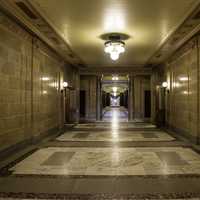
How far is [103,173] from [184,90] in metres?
5.21

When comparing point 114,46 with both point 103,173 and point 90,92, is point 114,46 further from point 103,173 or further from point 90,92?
point 90,92

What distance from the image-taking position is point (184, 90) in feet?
Answer: 27.8

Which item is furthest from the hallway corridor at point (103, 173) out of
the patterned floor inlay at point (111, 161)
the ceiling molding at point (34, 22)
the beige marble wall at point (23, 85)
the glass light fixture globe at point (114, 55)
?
the ceiling molding at point (34, 22)

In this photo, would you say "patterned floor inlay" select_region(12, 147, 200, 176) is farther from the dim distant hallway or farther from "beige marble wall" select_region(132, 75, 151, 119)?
"beige marble wall" select_region(132, 75, 151, 119)

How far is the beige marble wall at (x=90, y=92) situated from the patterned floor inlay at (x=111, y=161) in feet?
31.9

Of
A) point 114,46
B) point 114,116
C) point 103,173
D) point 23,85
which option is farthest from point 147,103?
point 103,173

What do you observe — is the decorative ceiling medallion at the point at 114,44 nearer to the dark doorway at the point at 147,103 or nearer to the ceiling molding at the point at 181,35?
the ceiling molding at the point at 181,35

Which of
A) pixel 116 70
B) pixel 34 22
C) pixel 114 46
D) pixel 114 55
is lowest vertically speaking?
pixel 114 55

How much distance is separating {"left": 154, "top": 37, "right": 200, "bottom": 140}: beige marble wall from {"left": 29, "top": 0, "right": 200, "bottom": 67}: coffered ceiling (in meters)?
1.00

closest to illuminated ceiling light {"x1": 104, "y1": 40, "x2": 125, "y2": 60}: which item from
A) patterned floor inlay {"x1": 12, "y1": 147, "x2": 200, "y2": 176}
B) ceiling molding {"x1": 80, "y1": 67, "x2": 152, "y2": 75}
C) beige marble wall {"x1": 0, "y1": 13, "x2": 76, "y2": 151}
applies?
beige marble wall {"x1": 0, "y1": 13, "x2": 76, "y2": 151}

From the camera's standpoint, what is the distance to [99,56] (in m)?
10.8

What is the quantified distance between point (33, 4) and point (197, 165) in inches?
177

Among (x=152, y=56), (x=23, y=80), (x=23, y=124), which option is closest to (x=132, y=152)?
(x=23, y=124)

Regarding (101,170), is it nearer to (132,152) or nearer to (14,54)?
(132,152)
